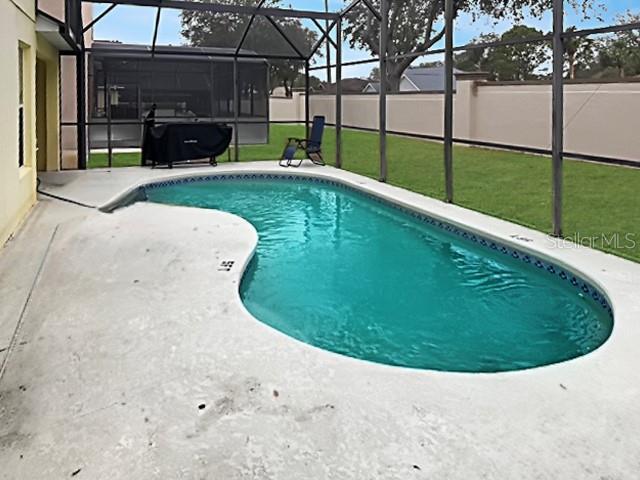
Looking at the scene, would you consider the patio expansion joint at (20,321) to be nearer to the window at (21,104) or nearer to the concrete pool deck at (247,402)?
the concrete pool deck at (247,402)

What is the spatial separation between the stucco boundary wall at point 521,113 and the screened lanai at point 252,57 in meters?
0.33

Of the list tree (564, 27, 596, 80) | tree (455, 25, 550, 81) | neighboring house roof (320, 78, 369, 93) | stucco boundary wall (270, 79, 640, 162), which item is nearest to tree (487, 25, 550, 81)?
tree (455, 25, 550, 81)

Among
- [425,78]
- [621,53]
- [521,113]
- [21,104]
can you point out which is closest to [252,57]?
[521,113]

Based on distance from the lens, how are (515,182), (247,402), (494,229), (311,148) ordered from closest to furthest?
1. (247,402)
2. (494,229)
3. (515,182)
4. (311,148)

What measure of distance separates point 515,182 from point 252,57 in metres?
6.04

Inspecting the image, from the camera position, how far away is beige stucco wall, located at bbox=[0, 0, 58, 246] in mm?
5430

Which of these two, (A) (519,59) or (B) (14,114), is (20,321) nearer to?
(B) (14,114)

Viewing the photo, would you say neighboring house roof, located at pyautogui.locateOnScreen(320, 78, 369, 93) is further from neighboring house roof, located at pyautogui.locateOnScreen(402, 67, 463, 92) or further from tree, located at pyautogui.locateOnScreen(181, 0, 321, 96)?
neighboring house roof, located at pyautogui.locateOnScreen(402, 67, 463, 92)

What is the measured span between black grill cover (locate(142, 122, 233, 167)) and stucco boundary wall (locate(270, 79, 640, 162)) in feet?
14.0

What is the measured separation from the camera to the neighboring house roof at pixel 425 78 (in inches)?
860

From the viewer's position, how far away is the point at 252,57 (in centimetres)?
1279

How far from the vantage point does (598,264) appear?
4.85 meters

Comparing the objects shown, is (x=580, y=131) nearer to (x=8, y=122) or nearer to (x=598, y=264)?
(x=598, y=264)

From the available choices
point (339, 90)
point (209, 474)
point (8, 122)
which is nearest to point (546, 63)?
point (339, 90)
